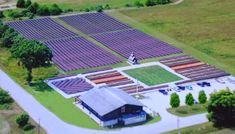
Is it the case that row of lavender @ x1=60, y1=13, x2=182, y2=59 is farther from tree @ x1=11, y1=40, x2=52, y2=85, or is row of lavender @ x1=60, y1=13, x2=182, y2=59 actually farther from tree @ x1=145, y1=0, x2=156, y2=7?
tree @ x1=11, y1=40, x2=52, y2=85

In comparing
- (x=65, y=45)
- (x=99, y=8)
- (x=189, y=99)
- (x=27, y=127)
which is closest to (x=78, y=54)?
(x=65, y=45)

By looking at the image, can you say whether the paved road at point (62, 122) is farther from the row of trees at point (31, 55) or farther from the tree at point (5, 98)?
the row of trees at point (31, 55)

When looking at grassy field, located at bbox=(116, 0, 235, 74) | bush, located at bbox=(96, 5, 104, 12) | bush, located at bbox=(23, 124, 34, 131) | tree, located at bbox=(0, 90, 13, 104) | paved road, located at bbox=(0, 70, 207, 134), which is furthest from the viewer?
bush, located at bbox=(96, 5, 104, 12)

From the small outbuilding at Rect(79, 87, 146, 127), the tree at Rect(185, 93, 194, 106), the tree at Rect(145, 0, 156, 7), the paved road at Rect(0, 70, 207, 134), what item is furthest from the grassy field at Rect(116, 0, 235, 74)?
the small outbuilding at Rect(79, 87, 146, 127)

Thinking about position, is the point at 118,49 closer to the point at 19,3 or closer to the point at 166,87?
the point at 166,87

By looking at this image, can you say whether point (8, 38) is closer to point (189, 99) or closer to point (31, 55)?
point (31, 55)

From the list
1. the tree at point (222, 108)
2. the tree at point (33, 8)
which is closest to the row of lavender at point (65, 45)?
the tree at point (33, 8)
